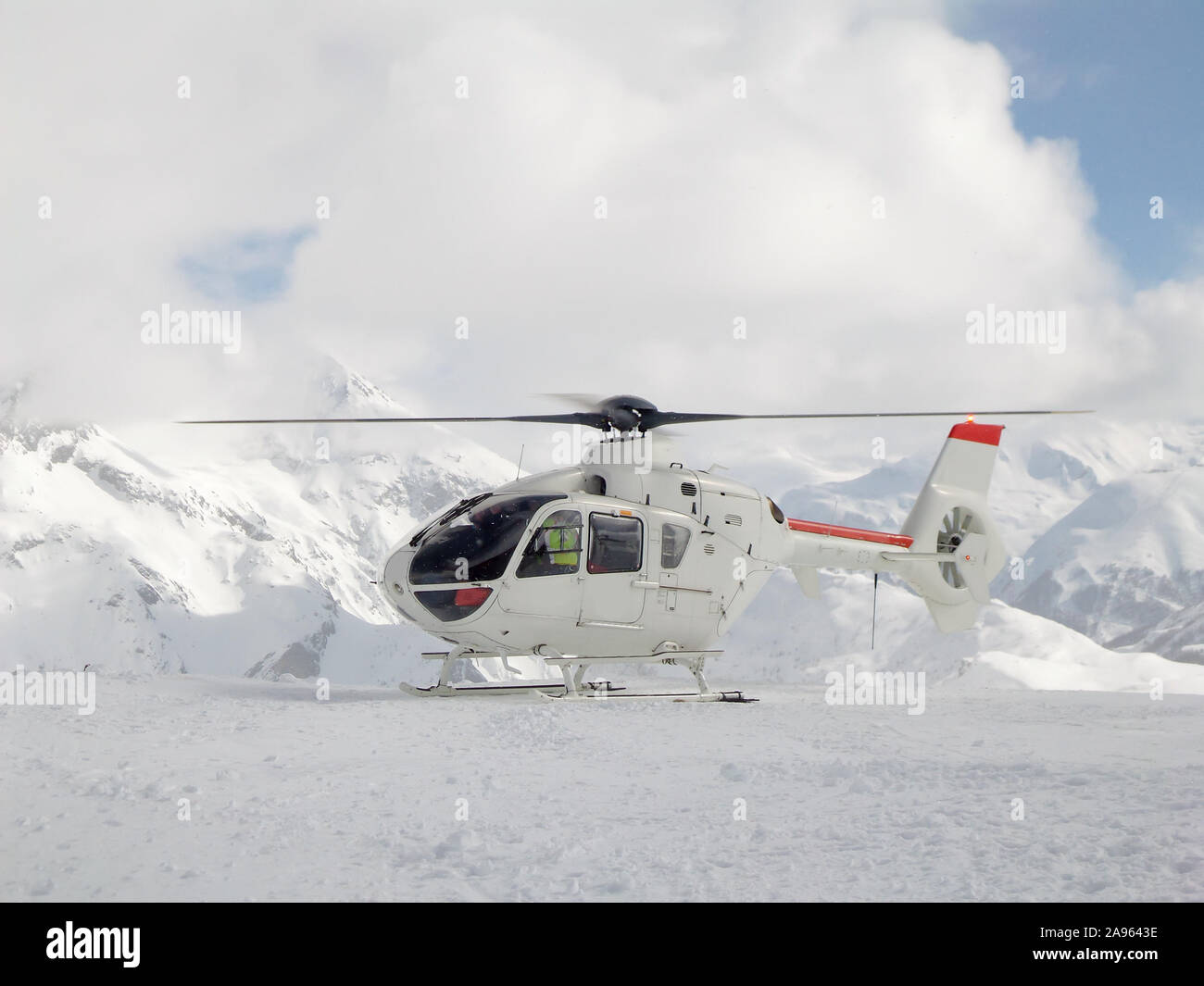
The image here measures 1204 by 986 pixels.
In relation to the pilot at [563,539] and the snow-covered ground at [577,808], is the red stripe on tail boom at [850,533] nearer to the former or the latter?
the pilot at [563,539]

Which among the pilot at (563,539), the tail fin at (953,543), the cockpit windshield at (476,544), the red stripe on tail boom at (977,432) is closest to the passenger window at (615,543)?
the pilot at (563,539)

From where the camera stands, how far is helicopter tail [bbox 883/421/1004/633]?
22.0 metres

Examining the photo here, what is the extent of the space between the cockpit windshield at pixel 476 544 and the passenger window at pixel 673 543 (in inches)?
85.8

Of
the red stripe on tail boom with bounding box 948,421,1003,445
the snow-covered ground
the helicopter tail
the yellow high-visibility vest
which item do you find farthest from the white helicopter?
the red stripe on tail boom with bounding box 948,421,1003,445

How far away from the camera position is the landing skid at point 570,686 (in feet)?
52.7

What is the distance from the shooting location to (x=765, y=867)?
6688mm

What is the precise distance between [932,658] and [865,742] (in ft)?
571

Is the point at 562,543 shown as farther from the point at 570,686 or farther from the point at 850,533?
the point at 850,533

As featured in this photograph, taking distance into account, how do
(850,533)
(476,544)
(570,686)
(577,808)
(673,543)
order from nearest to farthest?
(577,808) → (476,544) → (570,686) → (673,543) → (850,533)

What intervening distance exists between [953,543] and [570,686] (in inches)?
417

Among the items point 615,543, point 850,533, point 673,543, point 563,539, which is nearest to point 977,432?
point 850,533

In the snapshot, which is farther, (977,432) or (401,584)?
(977,432)

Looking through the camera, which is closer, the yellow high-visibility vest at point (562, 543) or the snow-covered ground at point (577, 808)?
the snow-covered ground at point (577, 808)

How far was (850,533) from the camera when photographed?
20312 mm
